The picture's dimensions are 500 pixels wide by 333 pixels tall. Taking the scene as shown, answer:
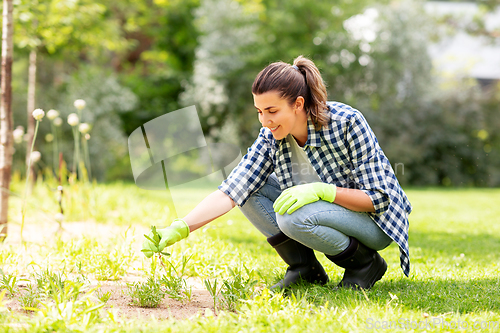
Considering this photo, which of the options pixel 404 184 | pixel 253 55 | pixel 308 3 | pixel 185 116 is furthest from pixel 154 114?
pixel 185 116

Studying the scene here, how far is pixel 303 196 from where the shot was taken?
5.96 ft

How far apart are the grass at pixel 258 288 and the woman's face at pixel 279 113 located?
69cm

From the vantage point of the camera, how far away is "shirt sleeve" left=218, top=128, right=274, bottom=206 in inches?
78.2

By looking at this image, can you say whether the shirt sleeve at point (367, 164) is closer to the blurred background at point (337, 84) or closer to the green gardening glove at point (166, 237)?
the green gardening glove at point (166, 237)

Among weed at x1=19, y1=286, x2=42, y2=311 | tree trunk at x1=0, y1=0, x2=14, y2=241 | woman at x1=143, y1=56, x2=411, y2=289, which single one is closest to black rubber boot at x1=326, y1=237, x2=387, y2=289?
woman at x1=143, y1=56, x2=411, y2=289

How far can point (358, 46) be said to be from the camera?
11602mm

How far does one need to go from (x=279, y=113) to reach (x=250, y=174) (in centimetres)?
35

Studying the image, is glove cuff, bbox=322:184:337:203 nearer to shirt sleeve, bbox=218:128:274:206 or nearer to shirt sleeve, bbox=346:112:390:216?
shirt sleeve, bbox=346:112:390:216

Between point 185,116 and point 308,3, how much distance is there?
30.0ft

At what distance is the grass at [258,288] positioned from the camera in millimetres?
1477

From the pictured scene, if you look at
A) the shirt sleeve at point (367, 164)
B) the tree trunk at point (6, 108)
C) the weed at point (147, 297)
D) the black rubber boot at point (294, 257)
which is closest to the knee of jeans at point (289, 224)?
the black rubber boot at point (294, 257)

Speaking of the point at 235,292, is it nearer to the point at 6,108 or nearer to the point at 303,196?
the point at 303,196

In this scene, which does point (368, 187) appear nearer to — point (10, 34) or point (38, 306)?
point (38, 306)

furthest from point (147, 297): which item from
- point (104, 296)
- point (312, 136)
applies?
point (312, 136)
